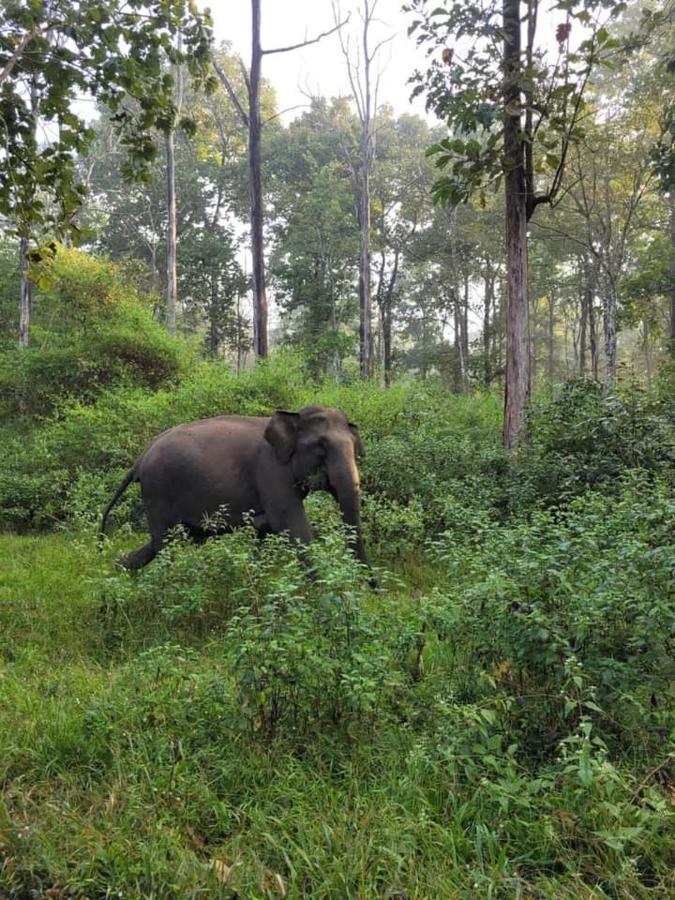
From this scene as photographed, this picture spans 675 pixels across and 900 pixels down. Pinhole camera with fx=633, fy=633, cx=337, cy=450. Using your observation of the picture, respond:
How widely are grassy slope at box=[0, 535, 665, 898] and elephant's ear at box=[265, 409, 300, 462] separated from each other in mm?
2403

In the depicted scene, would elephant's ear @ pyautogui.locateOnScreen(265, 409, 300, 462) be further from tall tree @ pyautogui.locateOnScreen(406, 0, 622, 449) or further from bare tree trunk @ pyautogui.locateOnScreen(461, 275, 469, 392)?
bare tree trunk @ pyautogui.locateOnScreen(461, 275, 469, 392)

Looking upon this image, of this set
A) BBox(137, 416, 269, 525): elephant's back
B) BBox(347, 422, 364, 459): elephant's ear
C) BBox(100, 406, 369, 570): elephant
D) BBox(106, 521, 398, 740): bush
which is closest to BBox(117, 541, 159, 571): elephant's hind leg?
BBox(100, 406, 369, 570): elephant

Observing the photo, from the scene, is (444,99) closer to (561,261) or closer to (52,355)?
(52,355)

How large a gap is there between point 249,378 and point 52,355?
3924 mm

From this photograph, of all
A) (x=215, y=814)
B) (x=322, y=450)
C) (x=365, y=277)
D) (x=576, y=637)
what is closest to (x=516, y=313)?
(x=322, y=450)

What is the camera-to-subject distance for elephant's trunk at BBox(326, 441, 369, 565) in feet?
17.0

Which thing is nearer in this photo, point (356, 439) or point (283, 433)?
point (283, 433)

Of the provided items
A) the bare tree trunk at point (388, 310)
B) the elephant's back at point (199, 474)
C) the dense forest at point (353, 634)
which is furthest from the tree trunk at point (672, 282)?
the bare tree trunk at point (388, 310)

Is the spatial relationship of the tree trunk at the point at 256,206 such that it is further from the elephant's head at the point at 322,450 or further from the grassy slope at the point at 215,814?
the grassy slope at the point at 215,814

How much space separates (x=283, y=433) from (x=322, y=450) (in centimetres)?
38

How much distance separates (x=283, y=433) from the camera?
5.48m

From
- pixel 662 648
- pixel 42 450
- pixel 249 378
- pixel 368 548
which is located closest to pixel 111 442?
pixel 42 450

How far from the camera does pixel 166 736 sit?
8.82 ft

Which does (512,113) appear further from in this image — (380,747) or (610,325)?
(610,325)
